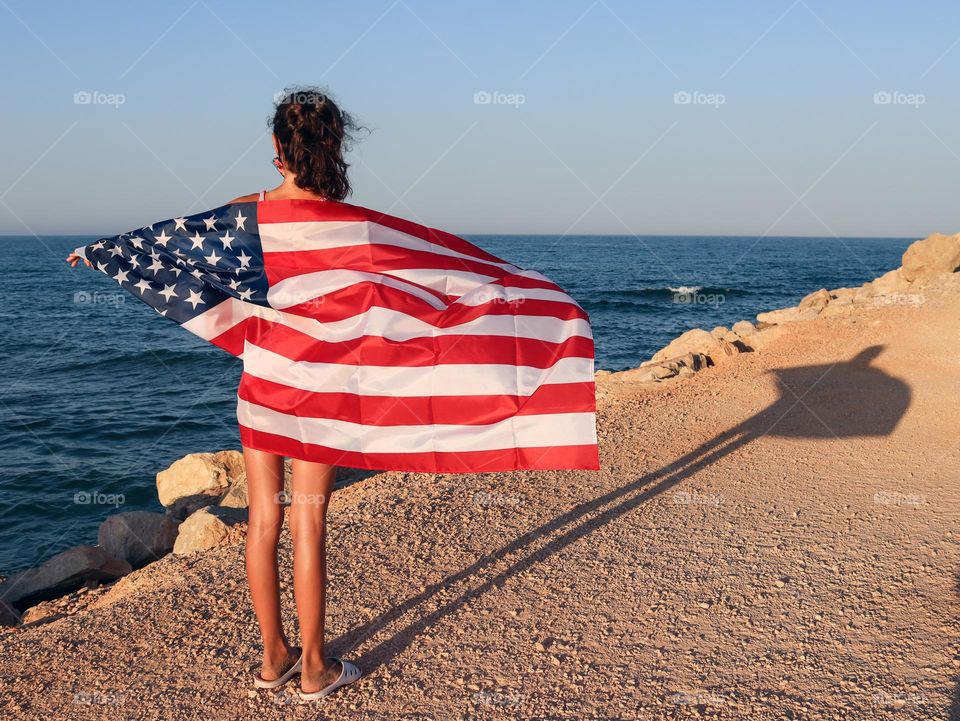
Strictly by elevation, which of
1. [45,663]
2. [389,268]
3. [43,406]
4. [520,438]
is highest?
[389,268]

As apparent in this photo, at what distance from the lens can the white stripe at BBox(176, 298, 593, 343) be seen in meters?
3.30

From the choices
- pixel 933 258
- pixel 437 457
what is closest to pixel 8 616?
pixel 437 457

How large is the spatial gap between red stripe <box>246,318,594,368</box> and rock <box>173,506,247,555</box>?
2.79 metres

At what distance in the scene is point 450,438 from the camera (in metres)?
3.49

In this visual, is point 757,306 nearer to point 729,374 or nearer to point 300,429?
point 729,374

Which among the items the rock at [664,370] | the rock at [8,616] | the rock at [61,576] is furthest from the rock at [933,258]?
the rock at [8,616]

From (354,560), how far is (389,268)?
2.20m

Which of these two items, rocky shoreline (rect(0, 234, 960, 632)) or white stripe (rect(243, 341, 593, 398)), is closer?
white stripe (rect(243, 341, 593, 398))

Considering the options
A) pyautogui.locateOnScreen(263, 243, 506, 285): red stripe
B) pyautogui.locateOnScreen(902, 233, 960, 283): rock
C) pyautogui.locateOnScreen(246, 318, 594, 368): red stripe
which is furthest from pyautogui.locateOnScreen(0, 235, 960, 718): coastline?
pyautogui.locateOnScreen(902, 233, 960, 283): rock

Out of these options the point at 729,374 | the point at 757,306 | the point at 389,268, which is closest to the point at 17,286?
the point at 757,306

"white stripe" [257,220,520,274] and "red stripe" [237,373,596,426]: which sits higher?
"white stripe" [257,220,520,274]

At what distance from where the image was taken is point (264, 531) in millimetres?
3281

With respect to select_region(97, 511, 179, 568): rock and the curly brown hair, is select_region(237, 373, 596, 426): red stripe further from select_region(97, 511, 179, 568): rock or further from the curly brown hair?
select_region(97, 511, 179, 568): rock

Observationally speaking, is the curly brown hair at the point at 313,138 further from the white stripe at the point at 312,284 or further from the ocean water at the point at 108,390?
the ocean water at the point at 108,390
